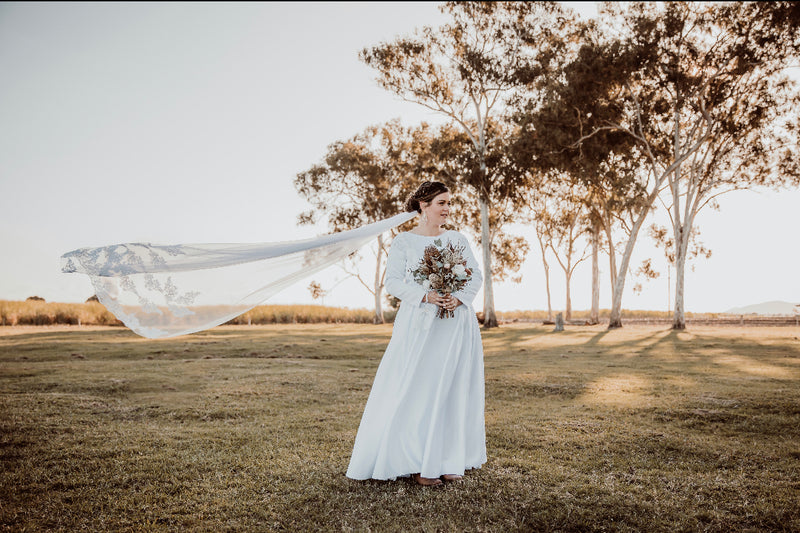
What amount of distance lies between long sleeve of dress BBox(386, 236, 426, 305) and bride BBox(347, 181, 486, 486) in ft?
0.03

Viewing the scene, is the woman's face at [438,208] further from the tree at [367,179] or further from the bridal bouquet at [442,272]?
the tree at [367,179]

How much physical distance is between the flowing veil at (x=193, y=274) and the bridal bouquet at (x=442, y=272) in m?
0.82

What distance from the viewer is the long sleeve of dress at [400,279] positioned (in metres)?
5.27

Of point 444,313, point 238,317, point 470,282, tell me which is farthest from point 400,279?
point 238,317

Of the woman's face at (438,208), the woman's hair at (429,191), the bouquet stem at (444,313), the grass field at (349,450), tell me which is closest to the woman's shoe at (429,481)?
the grass field at (349,450)

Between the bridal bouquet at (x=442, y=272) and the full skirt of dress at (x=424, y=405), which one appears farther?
the bridal bouquet at (x=442, y=272)

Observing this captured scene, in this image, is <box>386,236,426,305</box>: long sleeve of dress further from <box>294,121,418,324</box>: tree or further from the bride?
<box>294,121,418,324</box>: tree

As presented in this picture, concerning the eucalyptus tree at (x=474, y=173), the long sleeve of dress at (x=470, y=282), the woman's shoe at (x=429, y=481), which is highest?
the eucalyptus tree at (x=474, y=173)

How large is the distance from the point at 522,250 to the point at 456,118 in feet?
50.9

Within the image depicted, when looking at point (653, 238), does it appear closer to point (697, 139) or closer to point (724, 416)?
point (697, 139)

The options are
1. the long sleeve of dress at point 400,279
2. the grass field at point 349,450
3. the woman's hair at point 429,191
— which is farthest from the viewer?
the woman's hair at point 429,191

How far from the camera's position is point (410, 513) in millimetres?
4426

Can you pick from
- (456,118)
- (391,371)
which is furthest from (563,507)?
(456,118)

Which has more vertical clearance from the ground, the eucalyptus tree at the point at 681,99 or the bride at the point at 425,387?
the eucalyptus tree at the point at 681,99
